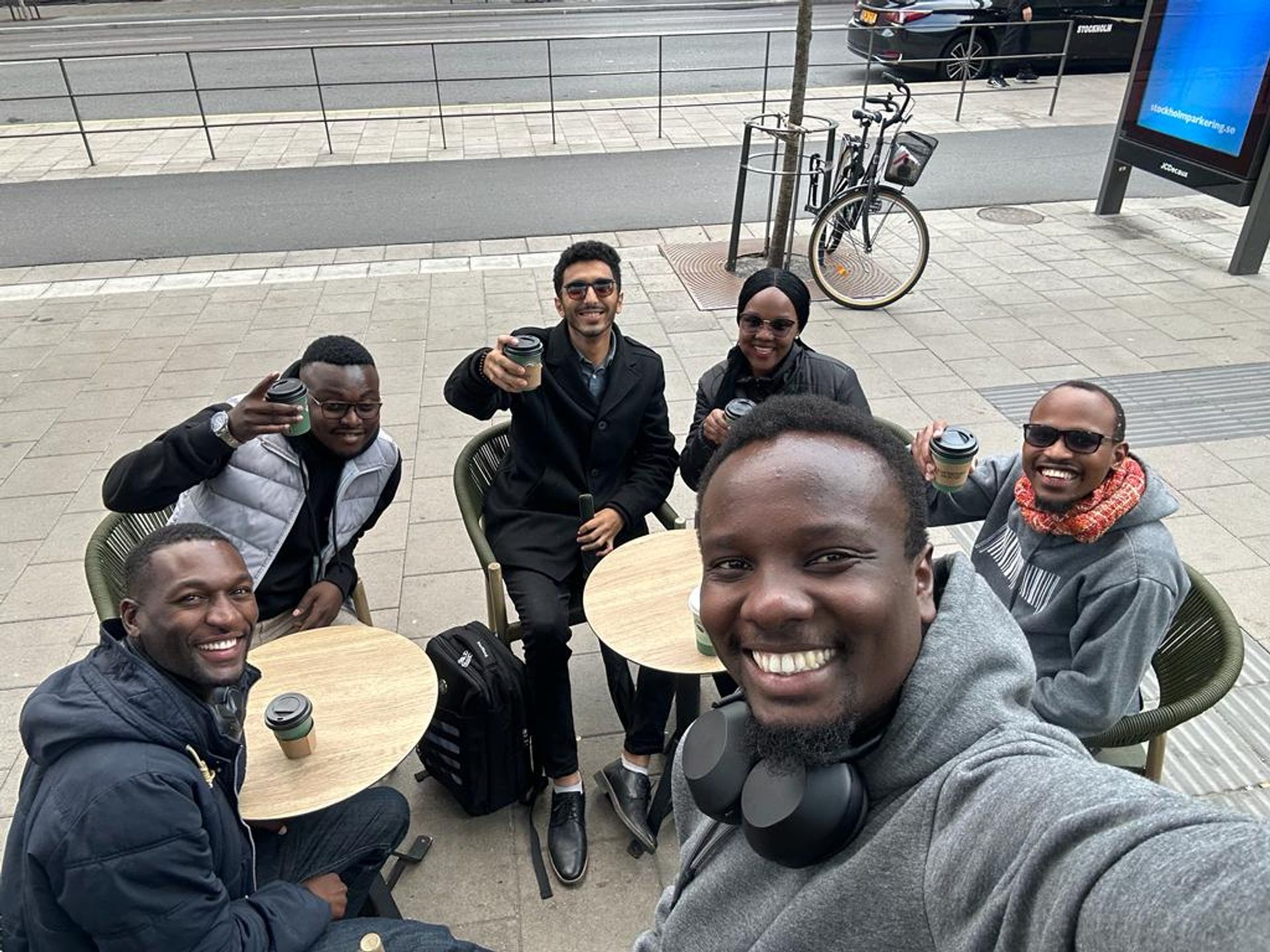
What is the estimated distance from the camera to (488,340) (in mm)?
6438

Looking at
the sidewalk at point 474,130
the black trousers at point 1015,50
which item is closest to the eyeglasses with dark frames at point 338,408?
the sidewalk at point 474,130

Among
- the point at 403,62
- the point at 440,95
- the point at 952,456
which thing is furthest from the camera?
the point at 403,62

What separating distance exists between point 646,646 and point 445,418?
3226mm

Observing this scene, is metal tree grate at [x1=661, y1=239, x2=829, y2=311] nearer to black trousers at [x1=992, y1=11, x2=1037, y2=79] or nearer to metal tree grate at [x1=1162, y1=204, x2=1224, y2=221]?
metal tree grate at [x1=1162, y1=204, x2=1224, y2=221]

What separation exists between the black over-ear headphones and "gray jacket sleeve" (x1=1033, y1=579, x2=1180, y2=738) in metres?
1.25

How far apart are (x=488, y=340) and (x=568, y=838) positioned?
14.0 ft

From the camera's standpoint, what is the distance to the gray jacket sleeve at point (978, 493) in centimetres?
278

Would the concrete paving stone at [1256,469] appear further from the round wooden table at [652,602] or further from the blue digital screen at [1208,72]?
the blue digital screen at [1208,72]

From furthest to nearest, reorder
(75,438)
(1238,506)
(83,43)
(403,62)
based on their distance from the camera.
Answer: (83,43), (403,62), (75,438), (1238,506)

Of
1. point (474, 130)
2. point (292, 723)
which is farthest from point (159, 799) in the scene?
point (474, 130)

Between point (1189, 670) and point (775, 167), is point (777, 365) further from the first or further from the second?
point (775, 167)

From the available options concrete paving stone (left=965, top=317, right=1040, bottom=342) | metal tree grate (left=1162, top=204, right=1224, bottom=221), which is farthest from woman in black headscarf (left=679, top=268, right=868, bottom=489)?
metal tree grate (left=1162, top=204, right=1224, bottom=221)

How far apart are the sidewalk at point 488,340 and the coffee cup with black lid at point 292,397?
1.35 metres

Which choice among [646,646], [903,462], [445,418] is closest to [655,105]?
[445,418]
